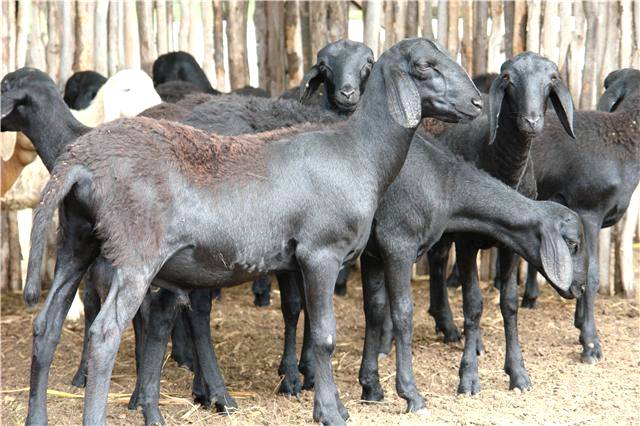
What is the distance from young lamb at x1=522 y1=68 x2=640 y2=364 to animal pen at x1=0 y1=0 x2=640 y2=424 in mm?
1101

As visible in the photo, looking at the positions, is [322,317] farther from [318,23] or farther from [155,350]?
[318,23]

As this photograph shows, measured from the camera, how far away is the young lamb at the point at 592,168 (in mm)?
9422

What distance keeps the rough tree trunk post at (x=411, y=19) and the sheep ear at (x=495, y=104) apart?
396 centimetres

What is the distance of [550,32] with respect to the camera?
37.7 feet

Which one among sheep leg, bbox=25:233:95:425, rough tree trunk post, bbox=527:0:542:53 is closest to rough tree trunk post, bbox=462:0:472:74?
rough tree trunk post, bbox=527:0:542:53

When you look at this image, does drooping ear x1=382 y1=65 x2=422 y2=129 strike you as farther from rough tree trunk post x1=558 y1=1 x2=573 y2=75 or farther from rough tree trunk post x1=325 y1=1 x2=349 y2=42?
rough tree trunk post x1=325 y1=1 x2=349 y2=42

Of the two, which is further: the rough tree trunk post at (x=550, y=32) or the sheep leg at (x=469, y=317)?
the rough tree trunk post at (x=550, y=32)

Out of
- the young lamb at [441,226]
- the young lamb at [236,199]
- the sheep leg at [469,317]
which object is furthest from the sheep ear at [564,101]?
the young lamb at [236,199]

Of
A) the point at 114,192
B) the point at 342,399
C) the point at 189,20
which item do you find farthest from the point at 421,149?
the point at 189,20

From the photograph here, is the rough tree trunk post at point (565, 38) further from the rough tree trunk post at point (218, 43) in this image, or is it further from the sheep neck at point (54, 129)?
the sheep neck at point (54, 129)

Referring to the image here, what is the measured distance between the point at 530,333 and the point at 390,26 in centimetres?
399

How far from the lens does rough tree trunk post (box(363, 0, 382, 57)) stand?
11.9 meters

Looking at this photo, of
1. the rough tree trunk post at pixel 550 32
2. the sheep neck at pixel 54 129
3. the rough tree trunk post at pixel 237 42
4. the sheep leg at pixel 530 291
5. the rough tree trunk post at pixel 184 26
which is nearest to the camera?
the sheep neck at pixel 54 129

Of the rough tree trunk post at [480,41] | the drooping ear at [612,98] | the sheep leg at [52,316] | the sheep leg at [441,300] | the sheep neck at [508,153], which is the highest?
the rough tree trunk post at [480,41]
